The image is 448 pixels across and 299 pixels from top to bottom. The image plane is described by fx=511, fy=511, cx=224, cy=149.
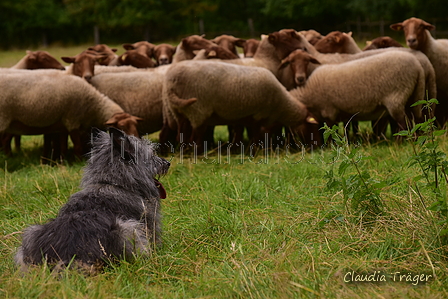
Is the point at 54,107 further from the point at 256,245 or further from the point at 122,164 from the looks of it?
the point at 256,245

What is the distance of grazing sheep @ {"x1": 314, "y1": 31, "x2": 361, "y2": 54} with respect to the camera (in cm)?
949

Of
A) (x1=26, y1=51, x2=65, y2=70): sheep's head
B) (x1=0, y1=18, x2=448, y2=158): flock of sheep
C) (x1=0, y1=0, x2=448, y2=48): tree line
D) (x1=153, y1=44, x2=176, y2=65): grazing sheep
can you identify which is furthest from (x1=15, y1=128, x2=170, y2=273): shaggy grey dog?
(x1=0, y1=0, x2=448, y2=48): tree line

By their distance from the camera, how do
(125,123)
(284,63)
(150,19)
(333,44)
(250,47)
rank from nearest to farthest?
(125,123) → (284,63) → (333,44) → (250,47) → (150,19)

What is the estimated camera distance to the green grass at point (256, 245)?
2688 mm

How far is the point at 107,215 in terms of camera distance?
9.89 ft

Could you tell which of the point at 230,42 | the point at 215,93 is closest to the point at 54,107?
the point at 215,93

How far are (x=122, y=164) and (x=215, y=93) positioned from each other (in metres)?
3.69

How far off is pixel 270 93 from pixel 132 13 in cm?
2770

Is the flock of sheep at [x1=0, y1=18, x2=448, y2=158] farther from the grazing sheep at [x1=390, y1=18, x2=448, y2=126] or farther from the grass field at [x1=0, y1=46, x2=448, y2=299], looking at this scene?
the grass field at [x1=0, y1=46, x2=448, y2=299]

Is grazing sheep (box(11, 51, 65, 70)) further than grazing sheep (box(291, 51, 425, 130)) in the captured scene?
Yes

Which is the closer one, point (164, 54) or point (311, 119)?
point (311, 119)

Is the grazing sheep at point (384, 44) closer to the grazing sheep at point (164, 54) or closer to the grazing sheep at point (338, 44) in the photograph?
the grazing sheep at point (338, 44)

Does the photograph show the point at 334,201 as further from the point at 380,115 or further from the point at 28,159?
the point at 28,159

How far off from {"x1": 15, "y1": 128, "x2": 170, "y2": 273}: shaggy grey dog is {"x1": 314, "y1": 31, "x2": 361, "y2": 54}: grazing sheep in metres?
6.78
